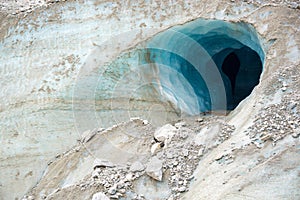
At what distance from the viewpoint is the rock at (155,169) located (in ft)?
14.7

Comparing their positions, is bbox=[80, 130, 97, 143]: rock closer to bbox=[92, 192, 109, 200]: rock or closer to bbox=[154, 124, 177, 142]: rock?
bbox=[154, 124, 177, 142]: rock

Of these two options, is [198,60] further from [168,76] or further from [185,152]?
[185,152]

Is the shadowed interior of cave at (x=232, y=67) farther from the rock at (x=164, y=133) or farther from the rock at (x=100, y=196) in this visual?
the rock at (x=100, y=196)

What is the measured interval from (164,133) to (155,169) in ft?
2.67

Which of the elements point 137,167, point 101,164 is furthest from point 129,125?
point 137,167

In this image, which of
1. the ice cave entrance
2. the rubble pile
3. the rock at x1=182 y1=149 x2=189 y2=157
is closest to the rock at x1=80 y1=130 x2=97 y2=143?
the ice cave entrance

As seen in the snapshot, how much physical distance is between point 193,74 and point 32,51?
275 cm

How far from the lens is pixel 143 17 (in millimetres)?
6184

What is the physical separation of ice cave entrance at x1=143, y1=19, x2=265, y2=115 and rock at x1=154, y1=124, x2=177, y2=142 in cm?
114

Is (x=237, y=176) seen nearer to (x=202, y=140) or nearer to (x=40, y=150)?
(x=202, y=140)

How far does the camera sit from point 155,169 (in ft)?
15.0

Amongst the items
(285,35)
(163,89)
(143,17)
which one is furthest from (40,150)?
(285,35)

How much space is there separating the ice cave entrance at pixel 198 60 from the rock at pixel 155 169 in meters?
1.94

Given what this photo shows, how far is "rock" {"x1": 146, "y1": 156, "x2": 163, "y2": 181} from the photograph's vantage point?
449 cm
